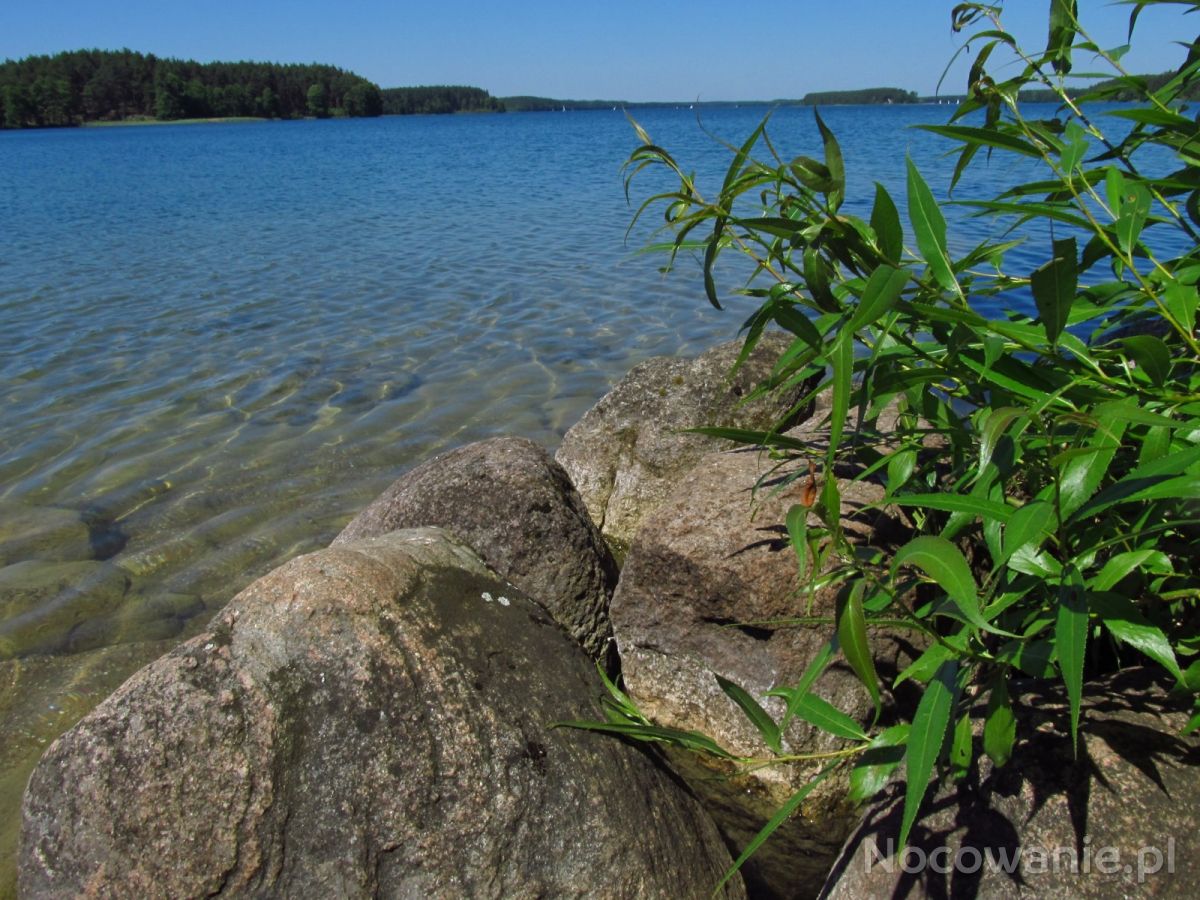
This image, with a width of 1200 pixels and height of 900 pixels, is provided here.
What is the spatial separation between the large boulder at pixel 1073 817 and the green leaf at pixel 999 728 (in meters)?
0.26

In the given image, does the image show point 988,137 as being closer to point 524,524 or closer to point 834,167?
point 834,167

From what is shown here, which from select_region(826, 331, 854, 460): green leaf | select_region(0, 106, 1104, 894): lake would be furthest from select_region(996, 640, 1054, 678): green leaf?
select_region(0, 106, 1104, 894): lake

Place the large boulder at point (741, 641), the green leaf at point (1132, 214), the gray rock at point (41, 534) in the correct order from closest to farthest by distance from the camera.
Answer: the green leaf at point (1132, 214) → the large boulder at point (741, 641) → the gray rock at point (41, 534)

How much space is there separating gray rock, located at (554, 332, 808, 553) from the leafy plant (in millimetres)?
2236

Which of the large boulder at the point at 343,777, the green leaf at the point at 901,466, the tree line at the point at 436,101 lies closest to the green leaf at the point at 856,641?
the green leaf at the point at 901,466

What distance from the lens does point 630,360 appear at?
29.0ft

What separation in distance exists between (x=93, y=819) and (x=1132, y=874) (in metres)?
2.28

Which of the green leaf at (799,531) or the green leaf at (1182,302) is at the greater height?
the green leaf at (1182,302)

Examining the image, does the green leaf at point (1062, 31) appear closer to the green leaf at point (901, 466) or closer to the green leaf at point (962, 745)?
the green leaf at point (901, 466)

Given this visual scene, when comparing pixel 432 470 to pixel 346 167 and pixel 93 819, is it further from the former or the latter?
pixel 346 167

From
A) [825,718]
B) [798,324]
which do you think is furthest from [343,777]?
[798,324]

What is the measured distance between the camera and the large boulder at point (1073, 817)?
1.86m

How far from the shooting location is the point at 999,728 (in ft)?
5.86

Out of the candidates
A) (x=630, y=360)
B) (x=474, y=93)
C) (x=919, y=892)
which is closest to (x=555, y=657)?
(x=919, y=892)
